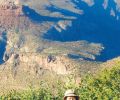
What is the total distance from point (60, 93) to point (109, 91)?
32.8 metres

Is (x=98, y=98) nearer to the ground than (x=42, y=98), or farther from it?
farther from it

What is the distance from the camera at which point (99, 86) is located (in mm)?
Answer: 102250

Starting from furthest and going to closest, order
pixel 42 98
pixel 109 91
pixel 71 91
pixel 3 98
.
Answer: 1. pixel 42 98
2. pixel 3 98
3. pixel 109 91
4. pixel 71 91

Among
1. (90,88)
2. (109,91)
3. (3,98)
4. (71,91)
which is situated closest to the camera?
(71,91)

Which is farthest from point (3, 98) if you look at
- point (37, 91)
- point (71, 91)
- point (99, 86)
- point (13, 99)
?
point (71, 91)

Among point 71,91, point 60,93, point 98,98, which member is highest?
point 71,91

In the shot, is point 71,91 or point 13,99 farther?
point 13,99

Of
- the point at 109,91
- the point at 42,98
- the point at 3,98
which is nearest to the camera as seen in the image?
the point at 109,91

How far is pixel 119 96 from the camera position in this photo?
318 feet

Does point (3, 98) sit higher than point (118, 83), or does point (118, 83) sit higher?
point (118, 83)

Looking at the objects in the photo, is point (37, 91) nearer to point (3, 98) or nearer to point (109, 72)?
point (3, 98)

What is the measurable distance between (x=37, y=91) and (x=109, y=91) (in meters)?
31.9

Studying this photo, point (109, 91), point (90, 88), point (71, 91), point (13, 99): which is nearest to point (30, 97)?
point (13, 99)

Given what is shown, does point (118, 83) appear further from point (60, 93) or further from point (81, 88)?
point (60, 93)
